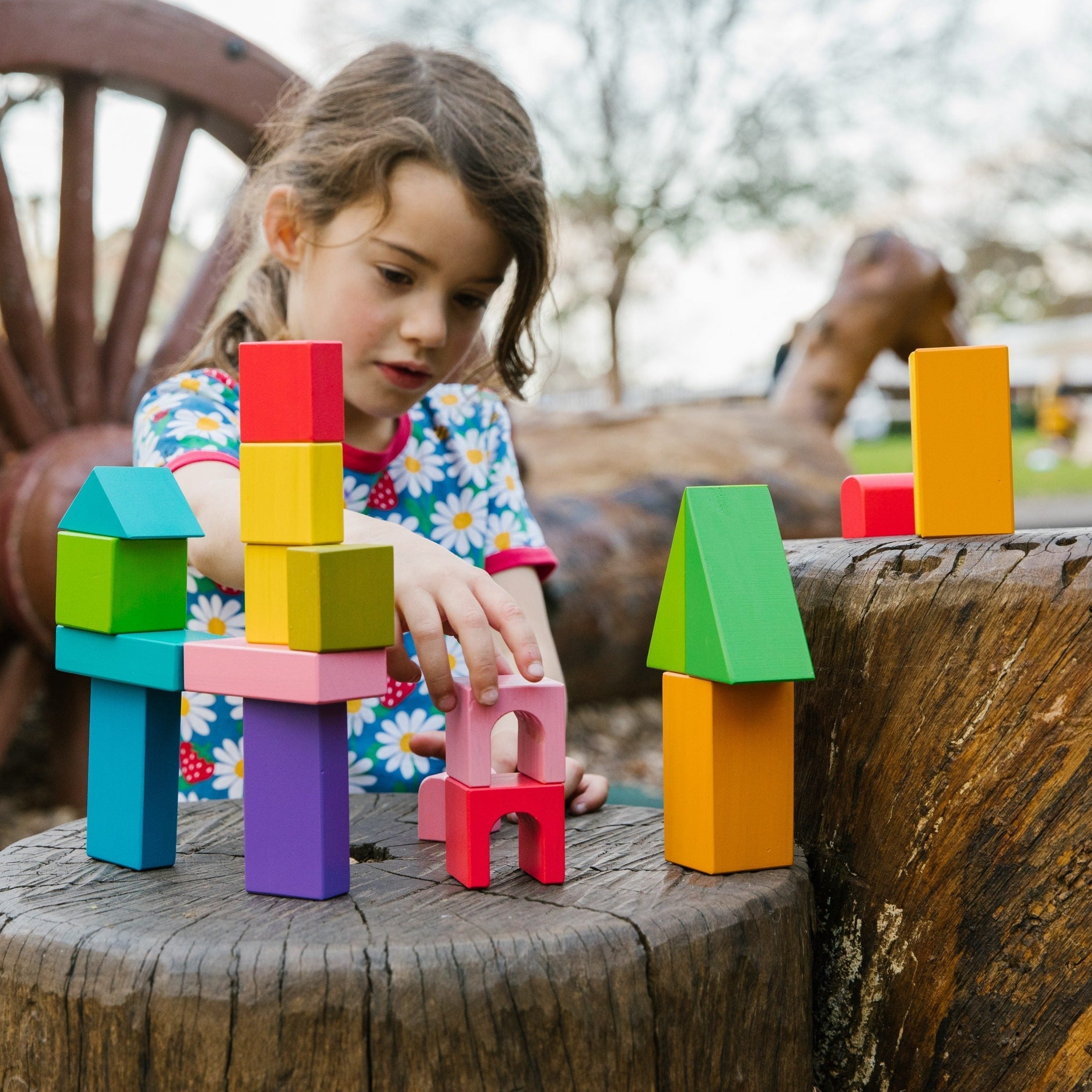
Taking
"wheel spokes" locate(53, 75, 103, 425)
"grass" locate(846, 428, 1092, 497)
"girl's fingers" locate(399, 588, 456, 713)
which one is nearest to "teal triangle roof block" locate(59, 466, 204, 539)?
"girl's fingers" locate(399, 588, 456, 713)

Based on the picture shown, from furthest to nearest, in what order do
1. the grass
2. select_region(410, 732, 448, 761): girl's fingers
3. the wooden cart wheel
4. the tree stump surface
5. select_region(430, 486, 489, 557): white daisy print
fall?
1. the grass
2. the wooden cart wheel
3. select_region(430, 486, 489, 557): white daisy print
4. select_region(410, 732, 448, 761): girl's fingers
5. the tree stump surface

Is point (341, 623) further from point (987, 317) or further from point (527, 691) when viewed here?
point (987, 317)

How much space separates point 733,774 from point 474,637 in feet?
0.99

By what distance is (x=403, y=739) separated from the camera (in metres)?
1.93

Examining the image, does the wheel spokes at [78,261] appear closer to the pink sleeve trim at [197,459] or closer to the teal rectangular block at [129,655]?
the pink sleeve trim at [197,459]

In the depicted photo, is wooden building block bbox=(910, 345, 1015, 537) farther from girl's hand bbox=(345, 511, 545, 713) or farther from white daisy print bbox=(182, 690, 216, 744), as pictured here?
white daisy print bbox=(182, 690, 216, 744)

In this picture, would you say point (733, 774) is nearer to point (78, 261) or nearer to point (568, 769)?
point (568, 769)

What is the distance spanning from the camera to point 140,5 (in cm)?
320

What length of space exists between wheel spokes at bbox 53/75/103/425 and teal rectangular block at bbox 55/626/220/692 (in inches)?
90.9

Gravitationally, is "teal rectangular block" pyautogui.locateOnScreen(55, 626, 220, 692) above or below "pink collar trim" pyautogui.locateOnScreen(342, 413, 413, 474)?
below

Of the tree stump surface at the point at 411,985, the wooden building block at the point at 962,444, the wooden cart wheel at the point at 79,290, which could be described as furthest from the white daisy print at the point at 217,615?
the wooden cart wheel at the point at 79,290

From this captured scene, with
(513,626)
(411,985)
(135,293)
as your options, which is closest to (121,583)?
(513,626)

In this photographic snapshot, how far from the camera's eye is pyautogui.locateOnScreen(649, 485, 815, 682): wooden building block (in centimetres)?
116

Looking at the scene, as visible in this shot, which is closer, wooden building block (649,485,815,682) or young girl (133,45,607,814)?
wooden building block (649,485,815,682)
